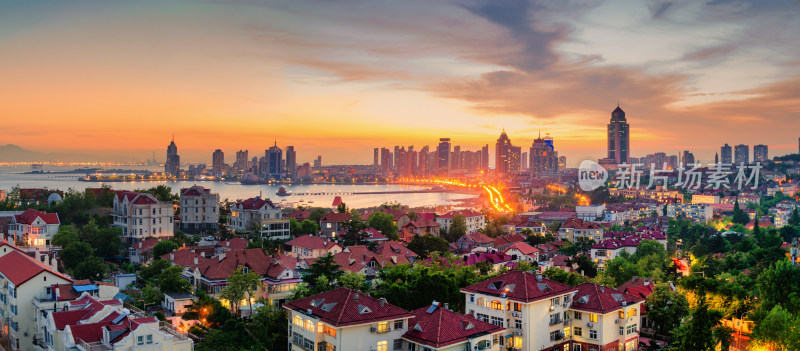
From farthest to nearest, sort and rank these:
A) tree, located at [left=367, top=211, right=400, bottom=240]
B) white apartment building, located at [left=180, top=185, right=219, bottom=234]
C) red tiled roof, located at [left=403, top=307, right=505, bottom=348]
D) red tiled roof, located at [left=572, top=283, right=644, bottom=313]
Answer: white apartment building, located at [left=180, top=185, right=219, bottom=234] < tree, located at [left=367, top=211, right=400, bottom=240] < red tiled roof, located at [left=572, top=283, right=644, bottom=313] < red tiled roof, located at [left=403, top=307, right=505, bottom=348]

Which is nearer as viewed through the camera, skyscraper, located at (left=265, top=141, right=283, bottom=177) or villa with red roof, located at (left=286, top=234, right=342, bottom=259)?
villa with red roof, located at (left=286, top=234, right=342, bottom=259)

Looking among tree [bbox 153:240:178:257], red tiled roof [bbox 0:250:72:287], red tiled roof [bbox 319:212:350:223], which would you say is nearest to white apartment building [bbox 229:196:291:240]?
red tiled roof [bbox 319:212:350:223]

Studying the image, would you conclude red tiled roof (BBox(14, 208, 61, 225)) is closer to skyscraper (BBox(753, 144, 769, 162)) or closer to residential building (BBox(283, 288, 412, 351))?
residential building (BBox(283, 288, 412, 351))

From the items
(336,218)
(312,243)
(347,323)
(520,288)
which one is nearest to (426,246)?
(312,243)

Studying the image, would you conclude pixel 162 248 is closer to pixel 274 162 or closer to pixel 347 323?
pixel 347 323

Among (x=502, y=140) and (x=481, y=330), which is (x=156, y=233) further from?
(x=502, y=140)
